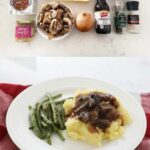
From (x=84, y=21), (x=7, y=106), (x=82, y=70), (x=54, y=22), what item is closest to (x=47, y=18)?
(x=54, y=22)

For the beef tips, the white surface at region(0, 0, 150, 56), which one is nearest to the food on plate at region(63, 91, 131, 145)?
the beef tips

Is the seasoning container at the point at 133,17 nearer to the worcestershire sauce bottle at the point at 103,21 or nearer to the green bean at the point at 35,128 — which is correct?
the worcestershire sauce bottle at the point at 103,21

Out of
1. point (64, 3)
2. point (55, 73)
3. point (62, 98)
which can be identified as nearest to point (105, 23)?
point (64, 3)

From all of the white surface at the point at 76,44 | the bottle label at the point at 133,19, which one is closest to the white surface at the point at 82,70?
the white surface at the point at 76,44

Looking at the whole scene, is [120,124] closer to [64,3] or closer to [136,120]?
[136,120]

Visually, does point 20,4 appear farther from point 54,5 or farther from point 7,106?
point 7,106
